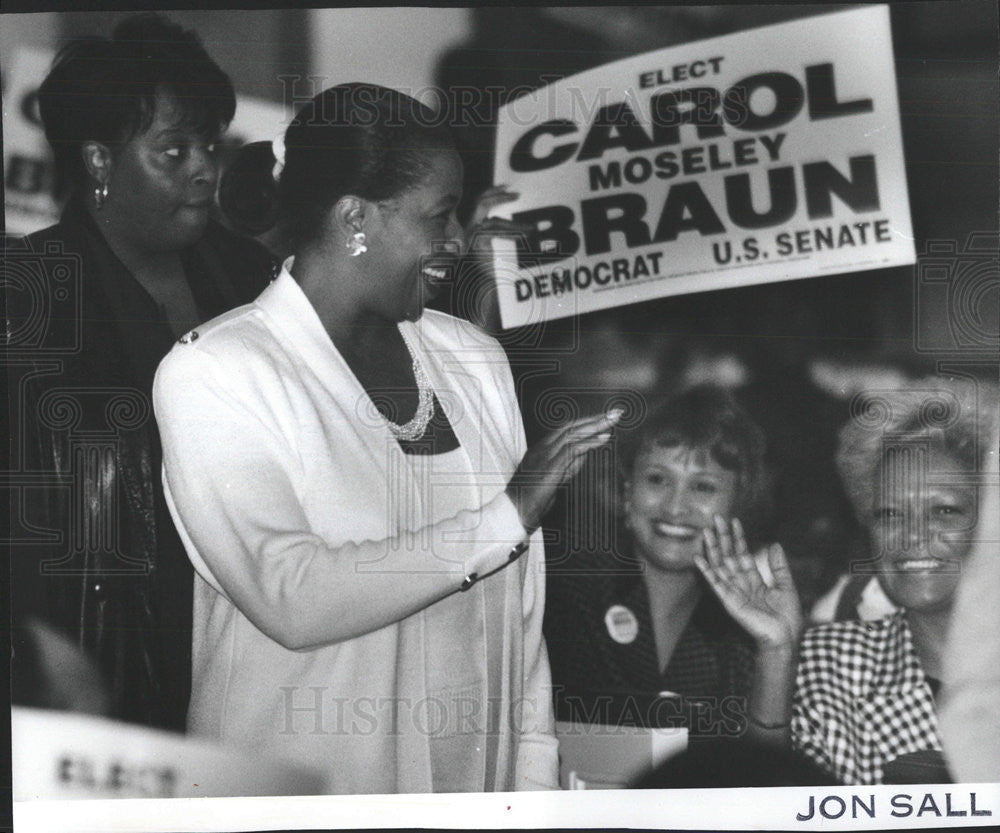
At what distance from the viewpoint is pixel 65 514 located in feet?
7.57

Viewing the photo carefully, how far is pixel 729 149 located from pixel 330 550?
115 cm

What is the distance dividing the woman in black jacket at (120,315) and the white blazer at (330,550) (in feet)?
0.21

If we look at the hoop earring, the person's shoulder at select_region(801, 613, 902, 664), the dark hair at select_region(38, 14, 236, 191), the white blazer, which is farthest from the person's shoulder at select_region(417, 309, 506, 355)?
the person's shoulder at select_region(801, 613, 902, 664)

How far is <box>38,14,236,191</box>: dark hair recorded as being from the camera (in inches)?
90.2

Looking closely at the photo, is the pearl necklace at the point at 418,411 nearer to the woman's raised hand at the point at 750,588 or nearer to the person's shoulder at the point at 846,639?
the woman's raised hand at the point at 750,588

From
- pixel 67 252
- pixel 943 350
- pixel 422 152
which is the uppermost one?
pixel 422 152

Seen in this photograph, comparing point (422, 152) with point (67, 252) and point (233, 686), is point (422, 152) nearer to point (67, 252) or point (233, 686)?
point (67, 252)

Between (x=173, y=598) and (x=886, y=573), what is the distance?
1.45m

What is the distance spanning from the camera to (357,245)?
2303mm

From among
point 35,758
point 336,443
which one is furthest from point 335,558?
point 35,758

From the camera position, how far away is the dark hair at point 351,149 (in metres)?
2.30

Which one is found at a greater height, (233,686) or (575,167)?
(575,167)

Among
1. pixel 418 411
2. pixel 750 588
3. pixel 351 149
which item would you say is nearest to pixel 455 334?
pixel 418 411

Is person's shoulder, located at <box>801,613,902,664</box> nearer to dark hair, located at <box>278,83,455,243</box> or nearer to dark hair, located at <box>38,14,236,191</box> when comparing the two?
dark hair, located at <box>278,83,455,243</box>
